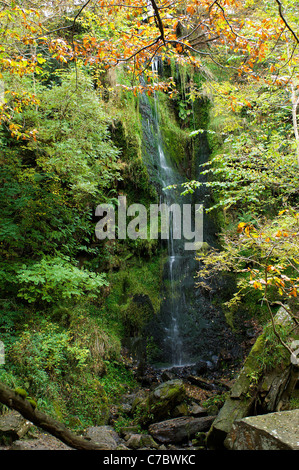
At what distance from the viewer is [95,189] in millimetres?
5465

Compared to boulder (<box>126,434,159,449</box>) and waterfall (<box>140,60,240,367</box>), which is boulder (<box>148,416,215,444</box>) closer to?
Result: boulder (<box>126,434,159,449</box>)

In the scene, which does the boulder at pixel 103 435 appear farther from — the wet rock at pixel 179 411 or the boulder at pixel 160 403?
the wet rock at pixel 179 411

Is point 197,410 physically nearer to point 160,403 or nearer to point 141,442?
point 160,403

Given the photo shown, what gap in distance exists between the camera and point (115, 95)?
8.31 m

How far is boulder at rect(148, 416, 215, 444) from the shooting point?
4.51m

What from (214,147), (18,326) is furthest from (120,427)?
(214,147)

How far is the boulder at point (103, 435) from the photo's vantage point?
3.91 metres

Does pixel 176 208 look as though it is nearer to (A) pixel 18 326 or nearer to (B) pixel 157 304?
(B) pixel 157 304

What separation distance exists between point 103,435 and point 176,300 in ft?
15.0

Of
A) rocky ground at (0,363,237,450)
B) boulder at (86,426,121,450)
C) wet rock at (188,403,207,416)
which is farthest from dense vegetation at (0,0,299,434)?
wet rock at (188,403,207,416)

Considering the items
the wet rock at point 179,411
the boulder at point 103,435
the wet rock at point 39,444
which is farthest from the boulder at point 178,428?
the wet rock at point 39,444

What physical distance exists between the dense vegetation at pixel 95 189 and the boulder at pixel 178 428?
988 mm

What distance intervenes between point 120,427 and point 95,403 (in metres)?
0.58

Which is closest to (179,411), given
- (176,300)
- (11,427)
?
(11,427)
